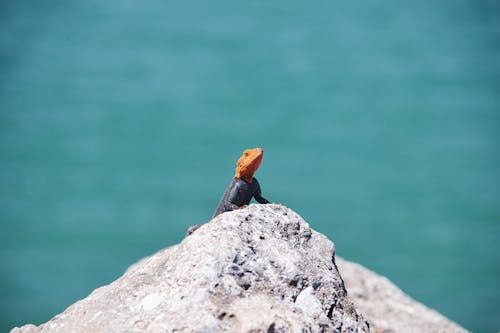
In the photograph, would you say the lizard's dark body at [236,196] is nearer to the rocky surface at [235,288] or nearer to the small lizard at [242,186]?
the small lizard at [242,186]

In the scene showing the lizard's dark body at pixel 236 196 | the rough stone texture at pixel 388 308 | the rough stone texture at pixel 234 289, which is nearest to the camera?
the rough stone texture at pixel 234 289

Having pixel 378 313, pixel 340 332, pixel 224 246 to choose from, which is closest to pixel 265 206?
pixel 224 246

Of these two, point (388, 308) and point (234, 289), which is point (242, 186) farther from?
point (388, 308)

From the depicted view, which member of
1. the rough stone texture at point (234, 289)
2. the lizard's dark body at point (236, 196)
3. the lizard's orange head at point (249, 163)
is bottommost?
the rough stone texture at point (234, 289)

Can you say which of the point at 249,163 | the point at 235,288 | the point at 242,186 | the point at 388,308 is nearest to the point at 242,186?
the point at 242,186

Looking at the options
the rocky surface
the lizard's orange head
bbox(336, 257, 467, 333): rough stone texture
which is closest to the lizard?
the lizard's orange head

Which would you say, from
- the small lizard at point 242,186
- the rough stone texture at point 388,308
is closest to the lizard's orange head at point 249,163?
the small lizard at point 242,186

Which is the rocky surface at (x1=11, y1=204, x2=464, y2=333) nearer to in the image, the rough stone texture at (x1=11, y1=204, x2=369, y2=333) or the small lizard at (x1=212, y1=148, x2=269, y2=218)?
the rough stone texture at (x1=11, y1=204, x2=369, y2=333)
